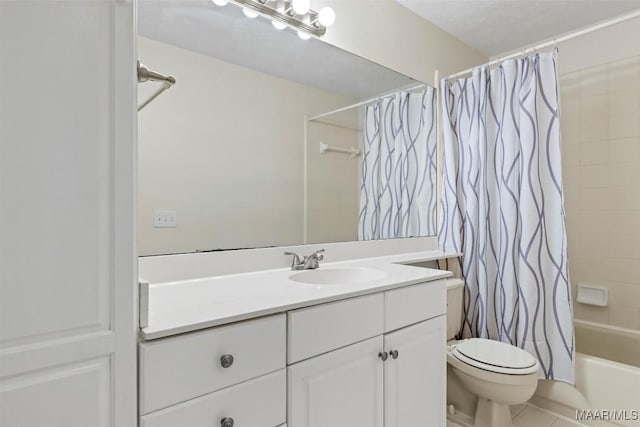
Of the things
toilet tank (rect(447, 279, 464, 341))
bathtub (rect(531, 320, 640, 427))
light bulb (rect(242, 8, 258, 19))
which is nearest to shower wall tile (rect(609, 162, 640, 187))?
bathtub (rect(531, 320, 640, 427))

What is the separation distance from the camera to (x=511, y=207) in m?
1.96

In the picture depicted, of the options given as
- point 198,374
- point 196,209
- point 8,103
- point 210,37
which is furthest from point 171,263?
point 210,37

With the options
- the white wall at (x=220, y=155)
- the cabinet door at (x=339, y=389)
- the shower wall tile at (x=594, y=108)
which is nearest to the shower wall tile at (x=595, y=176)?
the shower wall tile at (x=594, y=108)

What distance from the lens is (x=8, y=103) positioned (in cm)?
63

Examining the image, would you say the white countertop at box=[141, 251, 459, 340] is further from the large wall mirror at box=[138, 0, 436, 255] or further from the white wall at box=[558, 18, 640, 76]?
the white wall at box=[558, 18, 640, 76]

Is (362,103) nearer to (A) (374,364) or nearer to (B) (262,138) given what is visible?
(B) (262,138)

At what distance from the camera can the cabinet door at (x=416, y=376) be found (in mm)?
1303

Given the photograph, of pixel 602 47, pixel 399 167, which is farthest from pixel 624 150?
pixel 399 167

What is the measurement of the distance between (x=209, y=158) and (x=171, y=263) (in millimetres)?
439

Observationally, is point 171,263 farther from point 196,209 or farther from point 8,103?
point 8,103

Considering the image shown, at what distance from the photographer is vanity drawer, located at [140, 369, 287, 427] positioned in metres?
0.81

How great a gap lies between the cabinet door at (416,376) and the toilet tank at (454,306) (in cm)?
48

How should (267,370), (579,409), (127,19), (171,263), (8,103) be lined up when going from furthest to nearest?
(579,409) → (171,263) → (267,370) → (127,19) → (8,103)

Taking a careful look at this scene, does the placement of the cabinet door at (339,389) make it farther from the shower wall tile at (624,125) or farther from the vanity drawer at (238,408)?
the shower wall tile at (624,125)
